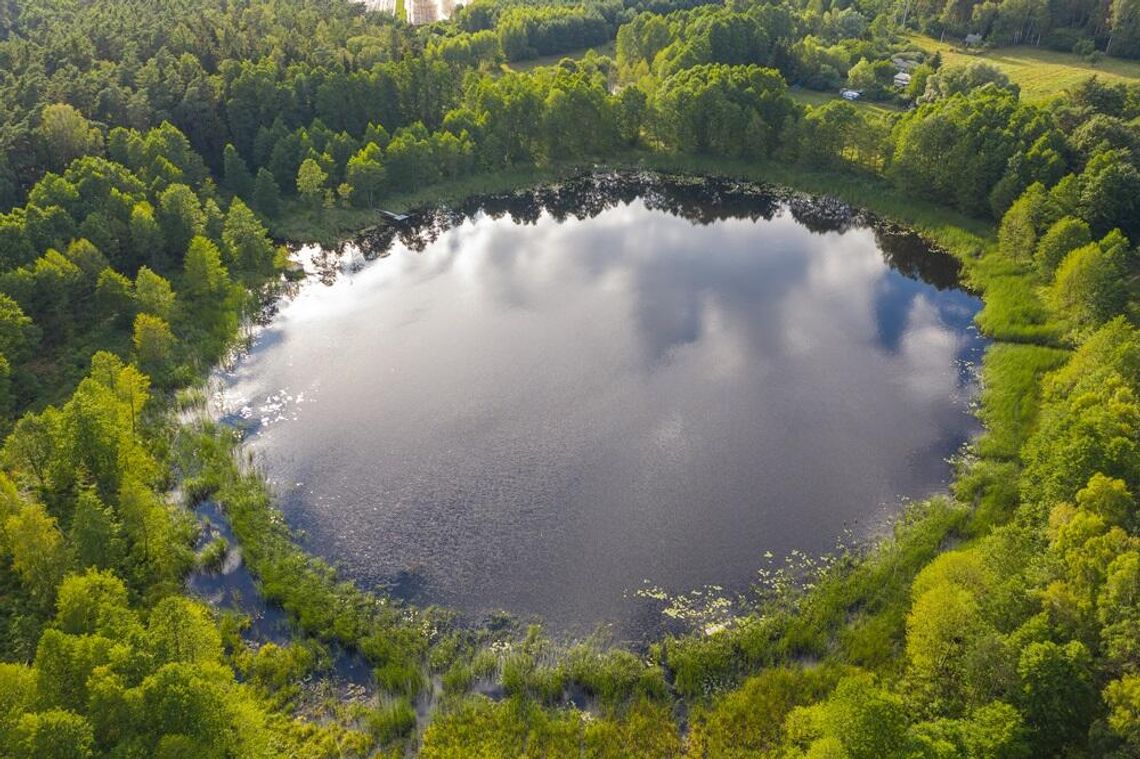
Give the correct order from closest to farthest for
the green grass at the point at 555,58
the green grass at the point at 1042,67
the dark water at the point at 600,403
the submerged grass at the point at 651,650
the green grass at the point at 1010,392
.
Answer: the submerged grass at the point at 651,650 < the dark water at the point at 600,403 < the green grass at the point at 1010,392 < the green grass at the point at 1042,67 < the green grass at the point at 555,58

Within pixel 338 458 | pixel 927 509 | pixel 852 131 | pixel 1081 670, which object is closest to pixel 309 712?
pixel 338 458

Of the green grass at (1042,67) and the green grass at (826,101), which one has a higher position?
the green grass at (1042,67)

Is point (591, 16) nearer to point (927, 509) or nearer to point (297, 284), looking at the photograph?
point (297, 284)

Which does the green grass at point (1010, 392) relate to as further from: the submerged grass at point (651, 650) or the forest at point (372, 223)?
the forest at point (372, 223)

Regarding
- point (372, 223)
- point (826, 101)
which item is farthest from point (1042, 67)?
point (372, 223)

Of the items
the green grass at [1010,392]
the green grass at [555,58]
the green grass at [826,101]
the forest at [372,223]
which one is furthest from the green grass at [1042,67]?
the green grass at [1010,392]
